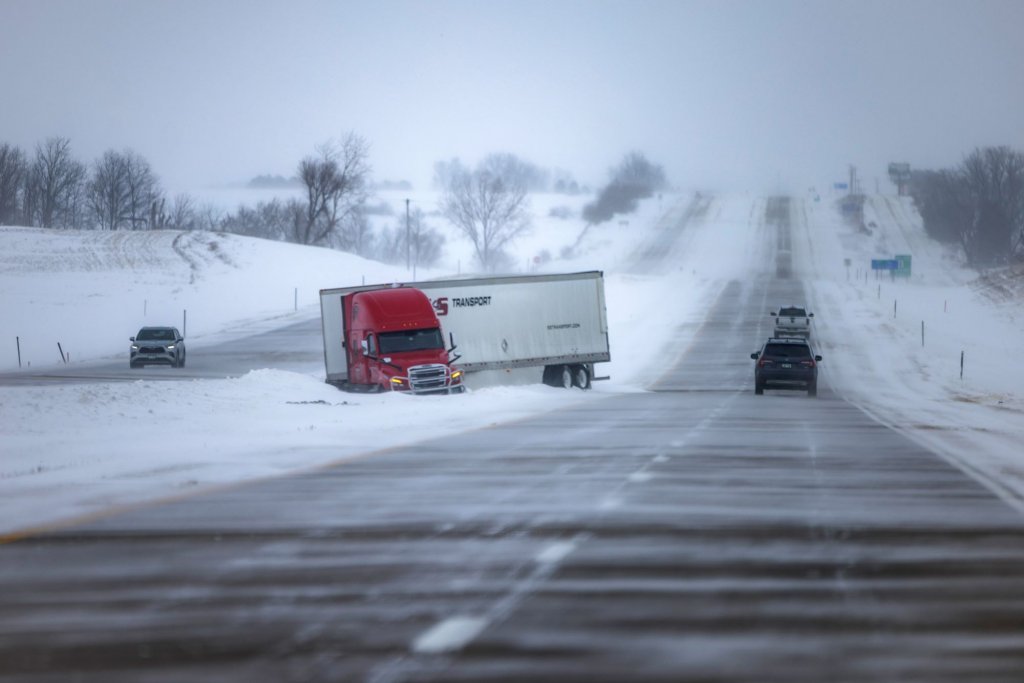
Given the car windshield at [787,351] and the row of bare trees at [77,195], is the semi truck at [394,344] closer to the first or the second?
the car windshield at [787,351]

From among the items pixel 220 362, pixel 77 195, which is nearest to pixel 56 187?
pixel 77 195

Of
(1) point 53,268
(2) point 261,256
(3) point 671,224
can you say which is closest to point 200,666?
(1) point 53,268

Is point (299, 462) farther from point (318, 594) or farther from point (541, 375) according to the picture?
point (541, 375)

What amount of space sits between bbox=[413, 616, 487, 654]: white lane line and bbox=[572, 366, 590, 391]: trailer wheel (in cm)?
4035

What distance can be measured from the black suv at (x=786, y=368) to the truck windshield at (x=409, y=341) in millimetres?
11529

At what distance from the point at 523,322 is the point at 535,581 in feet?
121

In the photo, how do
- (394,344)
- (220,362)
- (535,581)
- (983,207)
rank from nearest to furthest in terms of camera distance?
(535,581)
(394,344)
(220,362)
(983,207)

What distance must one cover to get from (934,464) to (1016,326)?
7218 cm

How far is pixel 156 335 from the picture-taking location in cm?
5916

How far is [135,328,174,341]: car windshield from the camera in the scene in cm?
5897

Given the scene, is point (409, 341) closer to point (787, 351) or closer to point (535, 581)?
point (787, 351)

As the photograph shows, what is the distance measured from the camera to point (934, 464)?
680 inches

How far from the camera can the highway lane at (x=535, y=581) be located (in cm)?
610

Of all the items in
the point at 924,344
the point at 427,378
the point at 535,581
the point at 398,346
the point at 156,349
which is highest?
the point at 535,581
